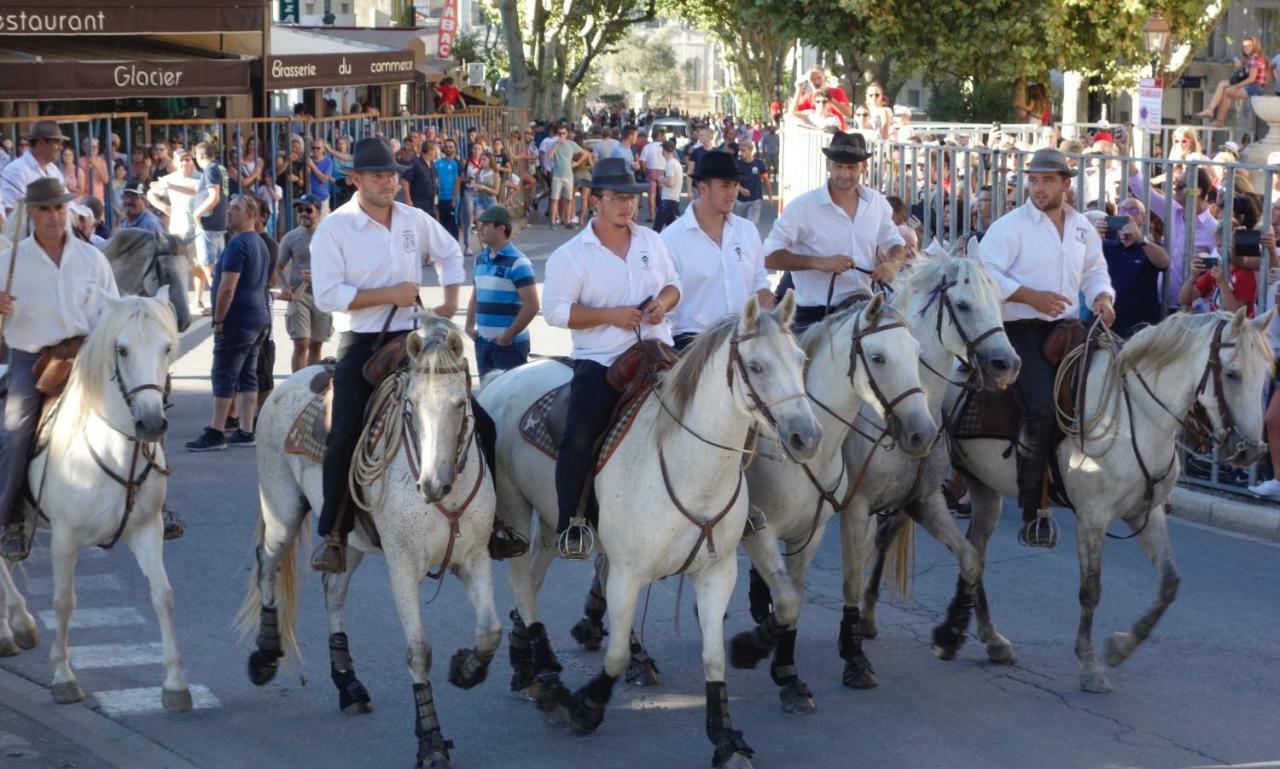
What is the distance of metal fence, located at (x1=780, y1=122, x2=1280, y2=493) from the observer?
1232 centimetres

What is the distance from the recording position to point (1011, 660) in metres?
8.52

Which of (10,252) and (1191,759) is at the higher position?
(10,252)

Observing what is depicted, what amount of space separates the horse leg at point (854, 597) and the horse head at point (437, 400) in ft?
7.37

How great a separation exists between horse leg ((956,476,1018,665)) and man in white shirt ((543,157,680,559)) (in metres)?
2.15

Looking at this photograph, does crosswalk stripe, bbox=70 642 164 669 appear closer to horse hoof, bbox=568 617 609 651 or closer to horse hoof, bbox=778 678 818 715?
horse hoof, bbox=568 617 609 651

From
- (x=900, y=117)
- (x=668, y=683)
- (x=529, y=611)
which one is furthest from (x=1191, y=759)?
(x=900, y=117)

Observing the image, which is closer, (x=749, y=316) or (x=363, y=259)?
(x=749, y=316)

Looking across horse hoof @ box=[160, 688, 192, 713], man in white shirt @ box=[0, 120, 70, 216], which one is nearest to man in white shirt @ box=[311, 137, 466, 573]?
horse hoof @ box=[160, 688, 192, 713]

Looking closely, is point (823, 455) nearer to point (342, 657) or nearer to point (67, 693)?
point (342, 657)

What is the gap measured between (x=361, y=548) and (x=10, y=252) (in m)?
2.28

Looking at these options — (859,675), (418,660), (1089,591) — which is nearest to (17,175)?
(418,660)

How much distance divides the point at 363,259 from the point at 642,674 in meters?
2.39

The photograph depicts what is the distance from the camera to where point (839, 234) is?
9242 mm

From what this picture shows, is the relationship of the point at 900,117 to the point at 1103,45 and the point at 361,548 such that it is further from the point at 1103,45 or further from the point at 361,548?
the point at 361,548
